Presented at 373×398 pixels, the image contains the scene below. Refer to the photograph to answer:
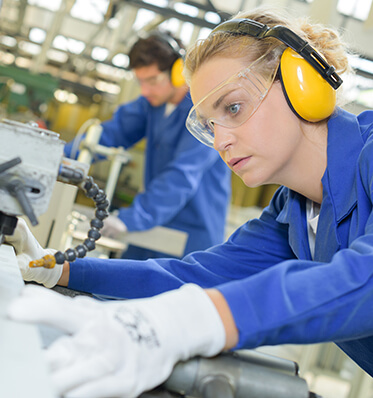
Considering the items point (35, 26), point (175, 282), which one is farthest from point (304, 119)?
point (35, 26)

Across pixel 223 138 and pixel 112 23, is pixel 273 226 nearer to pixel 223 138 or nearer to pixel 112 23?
pixel 223 138

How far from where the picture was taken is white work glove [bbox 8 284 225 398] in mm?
582

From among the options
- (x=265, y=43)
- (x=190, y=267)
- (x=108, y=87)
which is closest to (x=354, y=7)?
(x=265, y=43)

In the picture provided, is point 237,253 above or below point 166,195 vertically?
above

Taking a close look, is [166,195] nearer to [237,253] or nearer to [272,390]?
[237,253]

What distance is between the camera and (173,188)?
261 cm

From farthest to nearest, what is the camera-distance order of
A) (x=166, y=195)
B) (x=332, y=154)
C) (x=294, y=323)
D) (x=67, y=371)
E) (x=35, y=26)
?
(x=35, y=26) < (x=166, y=195) < (x=332, y=154) < (x=294, y=323) < (x=67, y=371)

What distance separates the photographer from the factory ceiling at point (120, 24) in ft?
12.5

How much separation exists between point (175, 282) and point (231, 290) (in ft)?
1.65

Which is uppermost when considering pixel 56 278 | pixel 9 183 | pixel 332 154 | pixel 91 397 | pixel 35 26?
pixel 332 154

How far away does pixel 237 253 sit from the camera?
4.43ft

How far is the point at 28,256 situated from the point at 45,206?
0.41 meters

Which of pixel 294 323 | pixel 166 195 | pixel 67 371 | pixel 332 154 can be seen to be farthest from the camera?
A: pixel 166 195

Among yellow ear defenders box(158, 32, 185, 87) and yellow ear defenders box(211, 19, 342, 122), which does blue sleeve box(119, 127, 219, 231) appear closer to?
yellow ear defenders box(158, 32, 185, 87)
